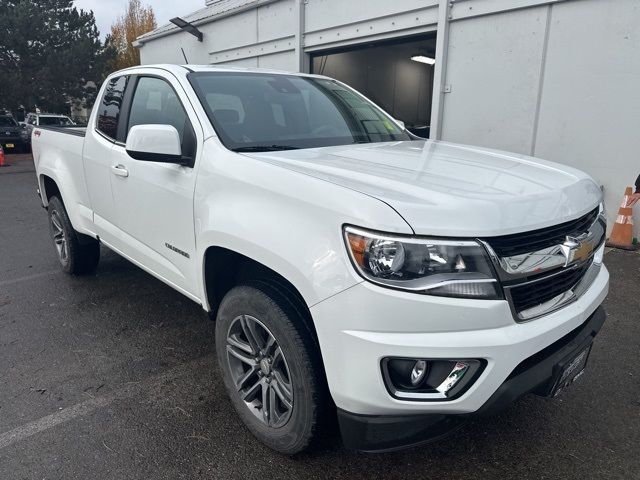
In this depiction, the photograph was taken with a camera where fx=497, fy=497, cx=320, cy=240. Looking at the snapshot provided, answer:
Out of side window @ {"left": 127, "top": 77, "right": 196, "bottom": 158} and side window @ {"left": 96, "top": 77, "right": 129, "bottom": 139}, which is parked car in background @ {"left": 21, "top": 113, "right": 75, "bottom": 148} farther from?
side window @ {"left": 127, "top": 77, "right": 196, "bottom": 158}

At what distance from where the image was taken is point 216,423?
2.63 meters

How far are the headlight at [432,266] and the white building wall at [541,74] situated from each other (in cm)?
556

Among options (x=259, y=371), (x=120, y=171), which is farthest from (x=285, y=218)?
(x=120, y=171)

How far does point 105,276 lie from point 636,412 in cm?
445

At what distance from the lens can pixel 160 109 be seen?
3186 mm

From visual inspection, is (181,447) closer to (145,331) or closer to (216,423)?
(216,423)

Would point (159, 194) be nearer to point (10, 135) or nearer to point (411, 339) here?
point (411, 339)

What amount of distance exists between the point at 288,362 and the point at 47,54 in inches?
1145

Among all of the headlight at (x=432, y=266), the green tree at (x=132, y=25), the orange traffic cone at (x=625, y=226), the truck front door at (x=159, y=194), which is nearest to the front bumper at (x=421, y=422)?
the headlight at (x=432, y=266)

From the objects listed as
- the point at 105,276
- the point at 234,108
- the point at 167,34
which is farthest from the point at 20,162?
the point at 234,108

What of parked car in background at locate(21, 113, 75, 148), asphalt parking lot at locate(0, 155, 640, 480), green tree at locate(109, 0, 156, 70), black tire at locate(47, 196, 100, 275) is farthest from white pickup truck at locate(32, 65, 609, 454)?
green tree at locate(109, 0, 156, 70)

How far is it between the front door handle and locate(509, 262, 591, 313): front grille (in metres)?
2.51

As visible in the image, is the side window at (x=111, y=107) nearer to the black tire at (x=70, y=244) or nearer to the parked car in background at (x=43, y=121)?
the black tire at (x=70, y=244)

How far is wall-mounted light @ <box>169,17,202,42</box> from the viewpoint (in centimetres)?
1415
